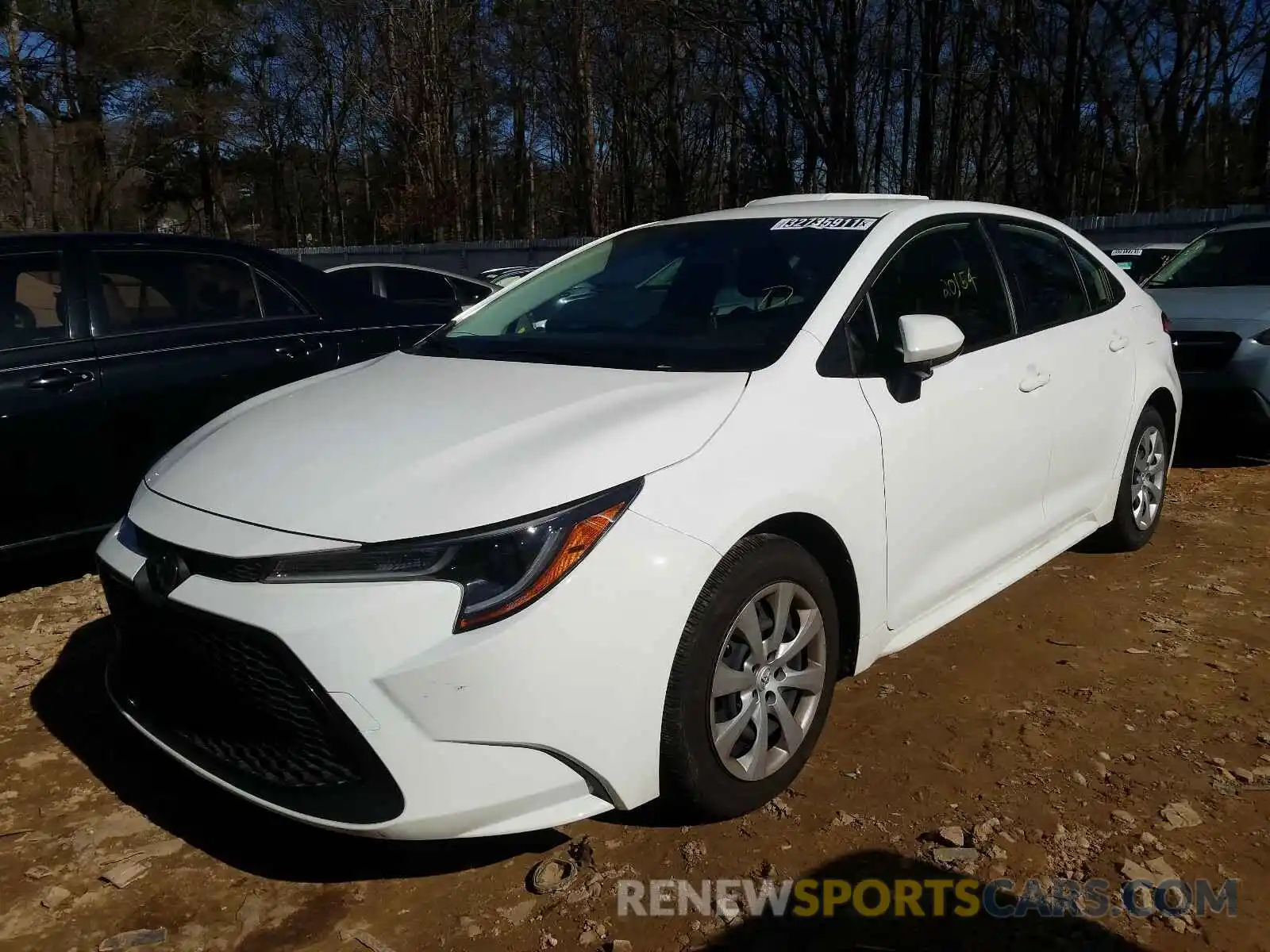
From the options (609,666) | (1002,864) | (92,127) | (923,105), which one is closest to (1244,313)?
(1002,864)

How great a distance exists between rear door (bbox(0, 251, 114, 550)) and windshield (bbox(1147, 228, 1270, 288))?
279 inches

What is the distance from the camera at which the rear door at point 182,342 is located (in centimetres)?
455

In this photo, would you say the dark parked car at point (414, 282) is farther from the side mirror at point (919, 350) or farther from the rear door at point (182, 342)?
the side mirror at point (919, 350)

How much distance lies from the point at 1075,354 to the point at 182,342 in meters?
3.91

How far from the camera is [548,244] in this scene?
89.6 feet

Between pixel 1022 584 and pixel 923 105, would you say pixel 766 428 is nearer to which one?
pixel 1022 584

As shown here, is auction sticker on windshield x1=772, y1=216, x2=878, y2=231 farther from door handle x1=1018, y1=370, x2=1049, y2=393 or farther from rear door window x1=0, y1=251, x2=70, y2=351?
rear door window x1=0, y1=251, x2=70, y2=351

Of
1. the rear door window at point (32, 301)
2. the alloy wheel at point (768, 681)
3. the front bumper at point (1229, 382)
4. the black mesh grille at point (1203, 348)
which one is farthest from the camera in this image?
the black mesh grille at point (1203, 348)

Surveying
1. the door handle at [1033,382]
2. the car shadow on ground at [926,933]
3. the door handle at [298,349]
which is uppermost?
the door handle at [298,349]

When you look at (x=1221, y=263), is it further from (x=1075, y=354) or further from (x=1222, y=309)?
(x=1075, y=354)

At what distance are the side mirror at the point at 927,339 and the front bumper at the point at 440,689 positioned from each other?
100 cm

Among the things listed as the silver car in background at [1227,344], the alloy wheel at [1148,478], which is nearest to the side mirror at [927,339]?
the alloy wheel at [1148,478]

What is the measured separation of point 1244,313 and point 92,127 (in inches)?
1307

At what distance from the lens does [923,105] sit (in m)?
23.1
